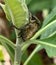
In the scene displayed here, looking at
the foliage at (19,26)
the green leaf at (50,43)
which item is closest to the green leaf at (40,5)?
the foliage at (19,26)

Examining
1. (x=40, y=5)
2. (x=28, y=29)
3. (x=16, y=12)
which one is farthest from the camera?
(x=40, y=5)

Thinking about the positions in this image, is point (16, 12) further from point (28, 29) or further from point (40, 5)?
point (40, 5)

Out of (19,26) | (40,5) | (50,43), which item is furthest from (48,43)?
(40,5)

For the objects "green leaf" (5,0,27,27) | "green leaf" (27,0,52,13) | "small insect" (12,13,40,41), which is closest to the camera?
"green leaf" (5,0,27,27)

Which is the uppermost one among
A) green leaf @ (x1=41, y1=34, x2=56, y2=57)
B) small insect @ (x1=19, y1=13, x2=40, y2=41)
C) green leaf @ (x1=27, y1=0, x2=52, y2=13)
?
small insect @ (x1=19, y1=13, x2=40, y2=41)

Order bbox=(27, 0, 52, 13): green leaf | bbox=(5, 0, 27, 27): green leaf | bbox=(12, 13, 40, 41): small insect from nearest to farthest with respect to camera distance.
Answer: bbox=(5, 0, 27, 27): green leaf < bbox=(12, 13, 40, 41): small insect < bbox=(27, 0, 52, 13): green leaf

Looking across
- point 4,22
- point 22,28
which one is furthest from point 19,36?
point 4,22

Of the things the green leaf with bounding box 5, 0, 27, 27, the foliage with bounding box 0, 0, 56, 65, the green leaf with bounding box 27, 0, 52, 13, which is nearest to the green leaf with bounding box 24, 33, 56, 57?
the foliage with bounding box 0, 0, 56, 65

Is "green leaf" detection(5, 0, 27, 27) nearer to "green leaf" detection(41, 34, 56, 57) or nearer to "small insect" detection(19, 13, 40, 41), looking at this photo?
"small insect" detection(19, 13, 40, 41)

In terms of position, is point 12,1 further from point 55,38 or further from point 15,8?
point 55,38
